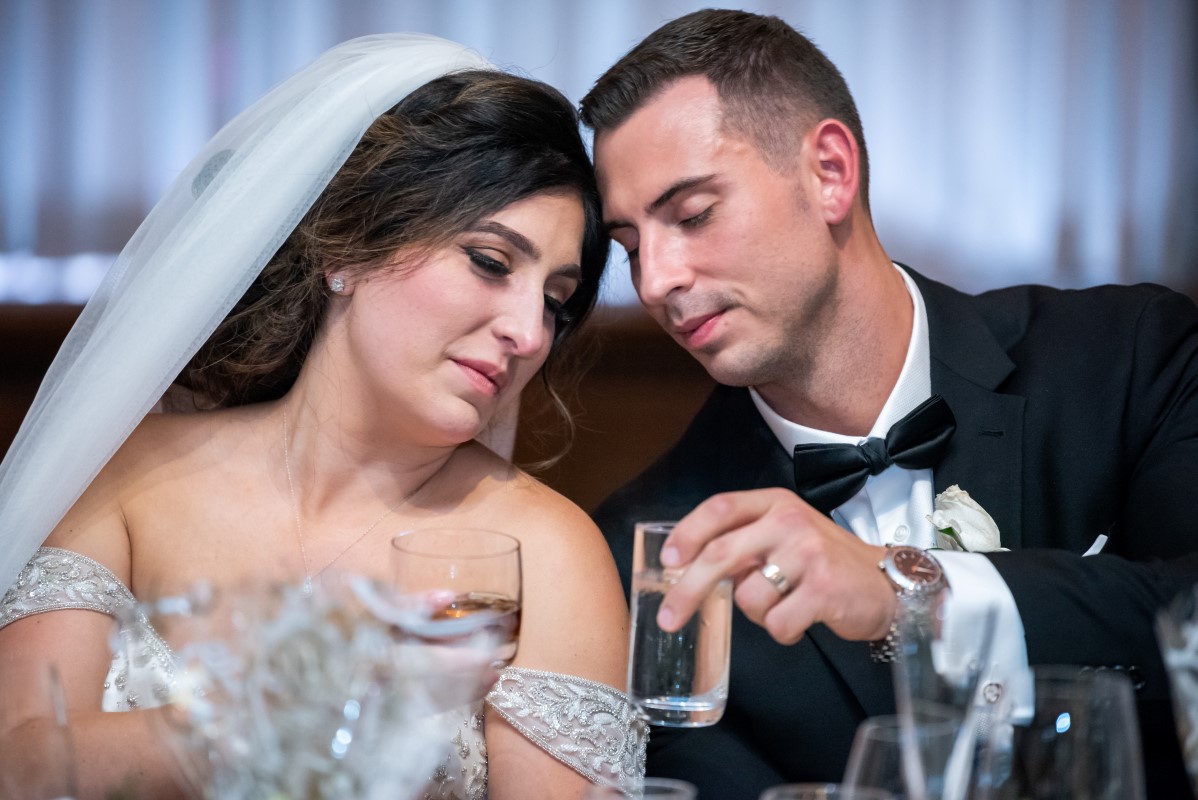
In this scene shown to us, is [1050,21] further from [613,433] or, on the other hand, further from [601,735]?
[601,735]

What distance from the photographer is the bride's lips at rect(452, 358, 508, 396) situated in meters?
1.98

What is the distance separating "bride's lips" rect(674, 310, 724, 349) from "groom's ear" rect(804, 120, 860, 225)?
1.05 ft

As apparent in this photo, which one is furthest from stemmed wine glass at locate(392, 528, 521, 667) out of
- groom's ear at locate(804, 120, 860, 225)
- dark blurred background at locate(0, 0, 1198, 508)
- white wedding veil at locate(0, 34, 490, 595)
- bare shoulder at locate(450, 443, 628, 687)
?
dark blurred background at locate(0, 0, 1198, 508)

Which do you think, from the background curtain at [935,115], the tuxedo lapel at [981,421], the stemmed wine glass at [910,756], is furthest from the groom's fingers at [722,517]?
the background curtain at [935,115]

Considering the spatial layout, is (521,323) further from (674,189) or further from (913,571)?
(913,571)

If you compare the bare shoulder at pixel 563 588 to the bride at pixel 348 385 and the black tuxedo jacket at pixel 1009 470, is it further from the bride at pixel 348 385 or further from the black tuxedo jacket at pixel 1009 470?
the black tuxedo jacket at pixel 1009 470

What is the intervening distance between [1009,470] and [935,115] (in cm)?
242

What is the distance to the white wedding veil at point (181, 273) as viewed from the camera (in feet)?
6.35

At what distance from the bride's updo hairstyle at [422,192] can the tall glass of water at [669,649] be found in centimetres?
85

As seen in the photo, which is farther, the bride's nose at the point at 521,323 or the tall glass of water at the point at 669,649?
the bride's nose at the point at 521,323

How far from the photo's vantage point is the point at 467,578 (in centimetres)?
119

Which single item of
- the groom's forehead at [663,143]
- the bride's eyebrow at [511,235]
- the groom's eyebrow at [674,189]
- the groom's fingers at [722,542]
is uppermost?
the groom's forehead at [663,143]

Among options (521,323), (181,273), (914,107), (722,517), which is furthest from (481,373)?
(914,107)

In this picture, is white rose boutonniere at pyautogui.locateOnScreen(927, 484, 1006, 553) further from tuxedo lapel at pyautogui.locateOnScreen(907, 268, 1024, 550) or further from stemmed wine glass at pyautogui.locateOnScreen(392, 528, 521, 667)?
stemmed wine glass at pyautogui.locateOnScreen(392, 528, 521, 667)
